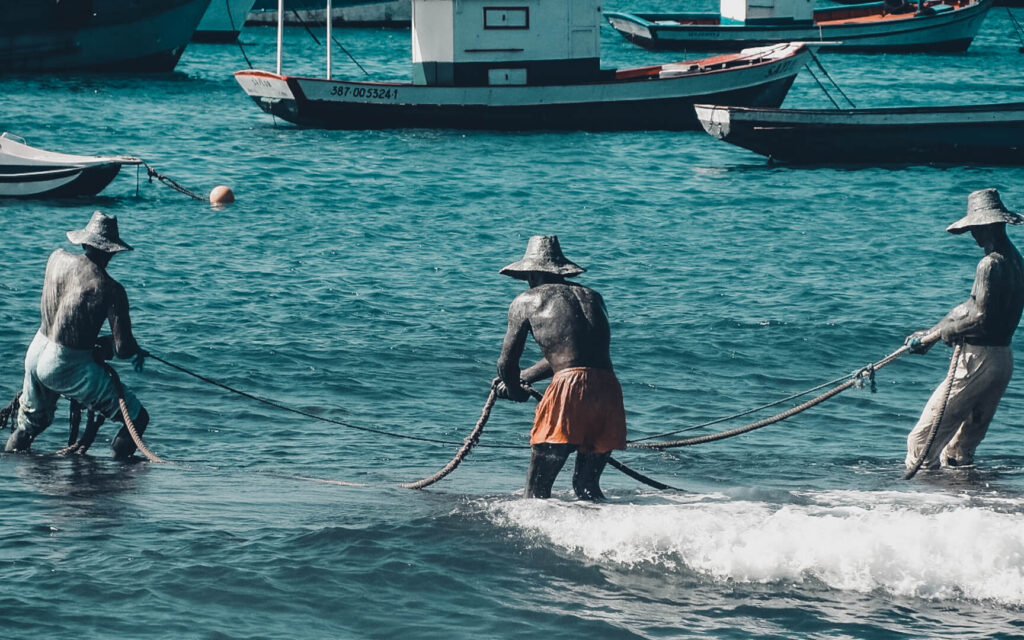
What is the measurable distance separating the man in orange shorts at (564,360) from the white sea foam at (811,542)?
1.38ft

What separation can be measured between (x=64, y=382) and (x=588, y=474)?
11.7 ft

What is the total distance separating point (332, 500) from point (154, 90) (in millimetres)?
34645

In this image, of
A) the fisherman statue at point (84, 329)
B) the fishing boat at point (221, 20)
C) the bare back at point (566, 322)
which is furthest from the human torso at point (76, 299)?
the fishing boat at point (221, 20)

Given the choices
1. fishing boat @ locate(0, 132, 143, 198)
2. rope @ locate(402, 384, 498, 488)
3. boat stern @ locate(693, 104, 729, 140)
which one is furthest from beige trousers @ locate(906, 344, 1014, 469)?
boat stern @ locate(693, 104, 729, 140)

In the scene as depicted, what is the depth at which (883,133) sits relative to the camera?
26.9 m

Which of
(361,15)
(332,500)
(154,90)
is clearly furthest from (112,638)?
(361,15)

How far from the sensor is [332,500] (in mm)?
8672

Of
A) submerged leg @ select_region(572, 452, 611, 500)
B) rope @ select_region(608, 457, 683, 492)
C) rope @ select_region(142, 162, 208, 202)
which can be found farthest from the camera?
rope @ select_region(142, 162, 208, 202)

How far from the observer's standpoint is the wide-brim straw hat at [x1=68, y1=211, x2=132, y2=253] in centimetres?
884

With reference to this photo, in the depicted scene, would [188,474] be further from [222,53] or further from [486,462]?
[222,53]

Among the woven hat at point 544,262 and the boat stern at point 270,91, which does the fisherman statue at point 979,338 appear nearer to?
the woven hat at point 544,262

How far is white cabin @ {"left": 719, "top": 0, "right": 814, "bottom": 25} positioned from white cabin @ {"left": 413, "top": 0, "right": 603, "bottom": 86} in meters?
18.8

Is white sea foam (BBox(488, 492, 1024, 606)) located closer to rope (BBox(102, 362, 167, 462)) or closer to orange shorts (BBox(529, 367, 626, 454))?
orange shorts (BBox(529, 367, 626, 454))

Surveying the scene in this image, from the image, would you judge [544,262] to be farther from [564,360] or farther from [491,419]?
[491,419]
